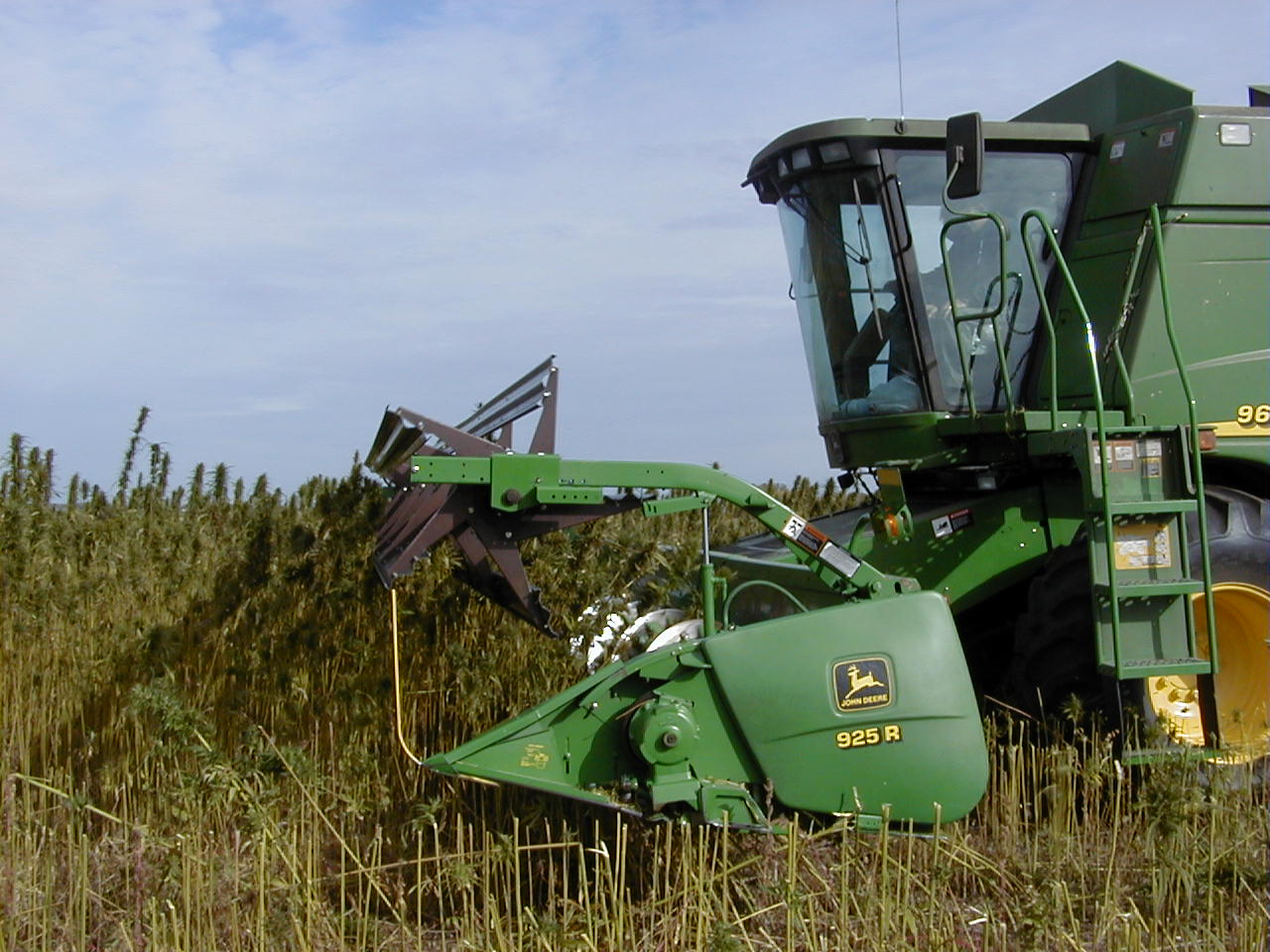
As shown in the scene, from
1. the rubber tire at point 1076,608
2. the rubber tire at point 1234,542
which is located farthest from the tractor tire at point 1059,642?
the rubber tire at point 1234,542

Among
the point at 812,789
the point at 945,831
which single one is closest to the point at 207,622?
the point at 812,789

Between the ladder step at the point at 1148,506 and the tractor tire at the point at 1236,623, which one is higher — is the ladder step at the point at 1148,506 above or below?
above

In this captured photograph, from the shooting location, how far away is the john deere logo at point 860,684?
3.32 metres

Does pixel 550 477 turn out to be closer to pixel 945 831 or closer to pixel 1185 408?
pixel 945 831

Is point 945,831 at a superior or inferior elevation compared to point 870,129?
inferior

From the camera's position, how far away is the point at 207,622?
167 inches

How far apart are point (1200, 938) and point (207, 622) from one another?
9.54 feet

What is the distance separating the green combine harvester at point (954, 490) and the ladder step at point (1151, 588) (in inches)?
0.4

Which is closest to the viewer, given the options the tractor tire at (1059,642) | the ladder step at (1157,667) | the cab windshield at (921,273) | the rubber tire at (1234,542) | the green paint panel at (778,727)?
the green paint panel at (778,727)

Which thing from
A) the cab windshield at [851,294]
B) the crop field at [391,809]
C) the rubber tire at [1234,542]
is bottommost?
the crop field at [391,809]

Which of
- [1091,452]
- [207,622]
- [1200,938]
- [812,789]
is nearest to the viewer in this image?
[1200,938]

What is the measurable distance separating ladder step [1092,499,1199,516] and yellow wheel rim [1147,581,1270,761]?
402 mm

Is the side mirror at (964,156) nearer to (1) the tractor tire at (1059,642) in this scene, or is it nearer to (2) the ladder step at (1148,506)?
(2) the ladder step at (1148,506)

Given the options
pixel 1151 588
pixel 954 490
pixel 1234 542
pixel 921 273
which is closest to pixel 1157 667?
pixel 1151 588
